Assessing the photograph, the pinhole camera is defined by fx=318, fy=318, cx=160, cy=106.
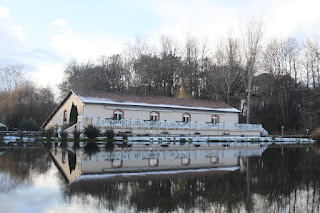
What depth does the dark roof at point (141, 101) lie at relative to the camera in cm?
3244

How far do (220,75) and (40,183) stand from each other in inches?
1708

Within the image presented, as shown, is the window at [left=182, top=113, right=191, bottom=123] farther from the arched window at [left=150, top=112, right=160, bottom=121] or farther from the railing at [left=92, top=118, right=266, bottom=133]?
the arched window at [left=150, top=112, right=160, bottom=121]

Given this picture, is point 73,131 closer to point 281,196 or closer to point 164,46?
point 281,196

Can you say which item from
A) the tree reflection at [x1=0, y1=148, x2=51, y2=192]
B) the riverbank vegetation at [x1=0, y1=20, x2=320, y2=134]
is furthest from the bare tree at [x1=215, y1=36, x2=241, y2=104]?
the tree reflection at [x1=0, y1=148, x2=51, y2=192]

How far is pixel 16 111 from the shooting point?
129ft

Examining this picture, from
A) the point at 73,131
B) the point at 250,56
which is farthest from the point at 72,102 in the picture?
the point at 250,56

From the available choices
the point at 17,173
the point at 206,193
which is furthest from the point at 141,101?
the point at 206,193

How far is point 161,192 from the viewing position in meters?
8.13

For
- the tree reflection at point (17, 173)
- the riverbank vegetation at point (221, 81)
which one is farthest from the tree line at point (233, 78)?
the tree reflection at point (17, 173)

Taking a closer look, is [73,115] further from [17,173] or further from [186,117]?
[17,173]

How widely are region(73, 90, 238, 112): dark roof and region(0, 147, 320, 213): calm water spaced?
69.8 ft

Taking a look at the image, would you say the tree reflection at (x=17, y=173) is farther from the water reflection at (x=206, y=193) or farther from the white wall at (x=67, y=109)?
the white wall at (x=67, y=109)

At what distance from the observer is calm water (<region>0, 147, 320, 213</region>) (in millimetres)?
6801

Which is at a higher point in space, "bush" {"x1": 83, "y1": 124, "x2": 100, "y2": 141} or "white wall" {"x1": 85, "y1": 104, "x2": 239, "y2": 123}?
"white wall" {"x1": 85, "y1": 104, "x2": 239, "y2": 123}
